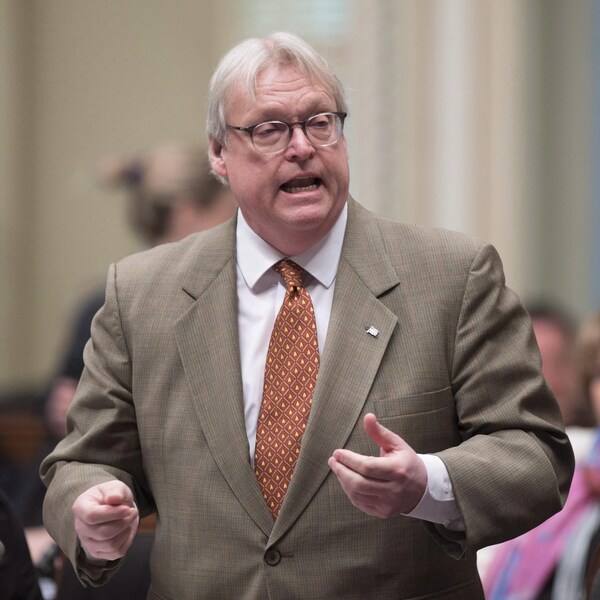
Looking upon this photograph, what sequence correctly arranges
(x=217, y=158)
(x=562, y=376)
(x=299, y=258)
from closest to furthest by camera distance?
(x=299, y=258), (x=217, y=158), (x=562, y=376)

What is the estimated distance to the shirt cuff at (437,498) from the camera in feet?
7.59

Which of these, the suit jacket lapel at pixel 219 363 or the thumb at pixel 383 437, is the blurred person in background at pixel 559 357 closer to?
the suit jacket lapel at pixel 219 363

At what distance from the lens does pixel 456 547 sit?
2.42m

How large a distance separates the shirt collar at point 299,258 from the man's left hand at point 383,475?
0.51 m

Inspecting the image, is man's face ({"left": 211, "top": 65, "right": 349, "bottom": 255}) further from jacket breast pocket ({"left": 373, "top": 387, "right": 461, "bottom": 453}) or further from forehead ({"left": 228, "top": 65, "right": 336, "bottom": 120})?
jacket breast pocket ({"left": 373, "top": 387, "right": 461, "bottom": 453})

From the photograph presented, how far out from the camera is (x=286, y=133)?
101 inches

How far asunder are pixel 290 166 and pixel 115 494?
2.47ft

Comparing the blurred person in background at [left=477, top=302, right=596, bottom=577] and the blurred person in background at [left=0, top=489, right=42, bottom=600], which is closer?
the blurred person in background at [left=0, top=489, right=42, bottom=600]

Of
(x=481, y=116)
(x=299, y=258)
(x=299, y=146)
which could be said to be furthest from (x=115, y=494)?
(x=481, y=116)

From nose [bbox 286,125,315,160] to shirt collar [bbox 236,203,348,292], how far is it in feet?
0.71

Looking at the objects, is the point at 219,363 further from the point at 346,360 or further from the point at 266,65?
the point at 266,65

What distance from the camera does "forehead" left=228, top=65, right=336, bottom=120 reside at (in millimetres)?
2559

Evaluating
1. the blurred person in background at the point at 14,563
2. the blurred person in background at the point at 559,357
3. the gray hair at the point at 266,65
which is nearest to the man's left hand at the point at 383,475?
the gray hair at the point at 266,65

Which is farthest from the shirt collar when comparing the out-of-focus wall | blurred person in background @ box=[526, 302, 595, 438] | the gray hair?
the out-of-focus wall
